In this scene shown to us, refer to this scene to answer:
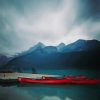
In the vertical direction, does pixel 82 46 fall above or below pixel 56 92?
above

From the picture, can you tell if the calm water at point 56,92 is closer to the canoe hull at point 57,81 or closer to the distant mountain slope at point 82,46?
the canoe hull at point 57,81

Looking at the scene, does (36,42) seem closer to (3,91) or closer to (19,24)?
(19,24)

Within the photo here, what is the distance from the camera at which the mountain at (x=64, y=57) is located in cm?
219

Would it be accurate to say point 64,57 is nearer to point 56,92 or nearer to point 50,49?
point 50,49

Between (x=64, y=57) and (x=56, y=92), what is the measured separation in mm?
300

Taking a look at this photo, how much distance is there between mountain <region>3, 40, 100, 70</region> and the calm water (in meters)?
0.07

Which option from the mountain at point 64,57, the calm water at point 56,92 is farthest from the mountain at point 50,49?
the calm water at point 56,92

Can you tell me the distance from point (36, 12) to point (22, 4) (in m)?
0.14

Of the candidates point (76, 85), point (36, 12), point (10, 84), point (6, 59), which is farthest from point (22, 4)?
point (76, 85)

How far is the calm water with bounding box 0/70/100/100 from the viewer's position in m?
2.14

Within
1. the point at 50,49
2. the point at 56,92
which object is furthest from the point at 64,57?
the point at 56,92

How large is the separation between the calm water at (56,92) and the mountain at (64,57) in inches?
2.7

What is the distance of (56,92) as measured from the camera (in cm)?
215

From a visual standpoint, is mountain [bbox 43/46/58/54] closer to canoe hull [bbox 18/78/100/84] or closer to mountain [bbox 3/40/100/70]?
mountain [bbox 3/40/100/70]
